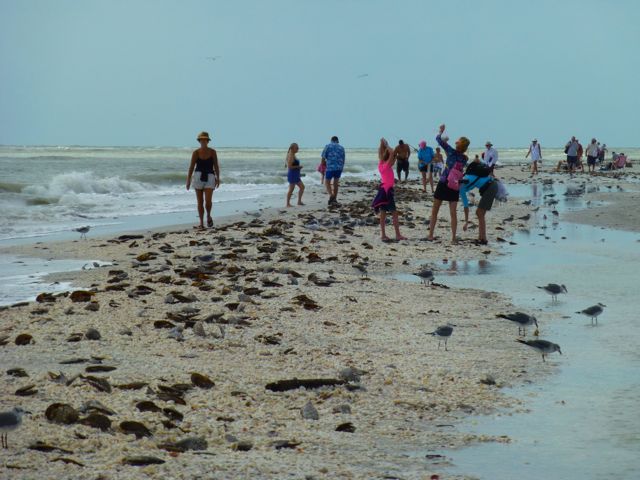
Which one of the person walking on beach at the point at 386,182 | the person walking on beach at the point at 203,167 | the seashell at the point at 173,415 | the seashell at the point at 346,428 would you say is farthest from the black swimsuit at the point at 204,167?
the seashell at the point at 346,428

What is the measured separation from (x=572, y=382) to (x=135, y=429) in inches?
123

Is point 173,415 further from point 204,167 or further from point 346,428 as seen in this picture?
point 204,167

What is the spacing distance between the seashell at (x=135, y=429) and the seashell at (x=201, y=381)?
35.4 inches

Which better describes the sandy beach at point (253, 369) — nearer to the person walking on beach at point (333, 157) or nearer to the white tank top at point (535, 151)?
the person walking on beach at point (333, 157)

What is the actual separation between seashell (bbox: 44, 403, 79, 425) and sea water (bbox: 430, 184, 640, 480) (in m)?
2.09

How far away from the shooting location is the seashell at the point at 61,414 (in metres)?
4.96

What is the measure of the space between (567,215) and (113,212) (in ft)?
38.1

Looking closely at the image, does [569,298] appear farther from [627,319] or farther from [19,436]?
[19,436]

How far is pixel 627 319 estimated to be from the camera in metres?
8.54

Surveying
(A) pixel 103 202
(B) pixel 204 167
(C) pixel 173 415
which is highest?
(B) pixel 204 167

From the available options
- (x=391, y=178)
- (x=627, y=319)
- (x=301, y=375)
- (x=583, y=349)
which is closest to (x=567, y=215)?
(x=391, y=178)

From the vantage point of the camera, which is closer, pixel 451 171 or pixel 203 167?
pixel 451 171

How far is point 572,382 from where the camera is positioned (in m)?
6.29

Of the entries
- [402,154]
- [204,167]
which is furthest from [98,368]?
[402,154]
